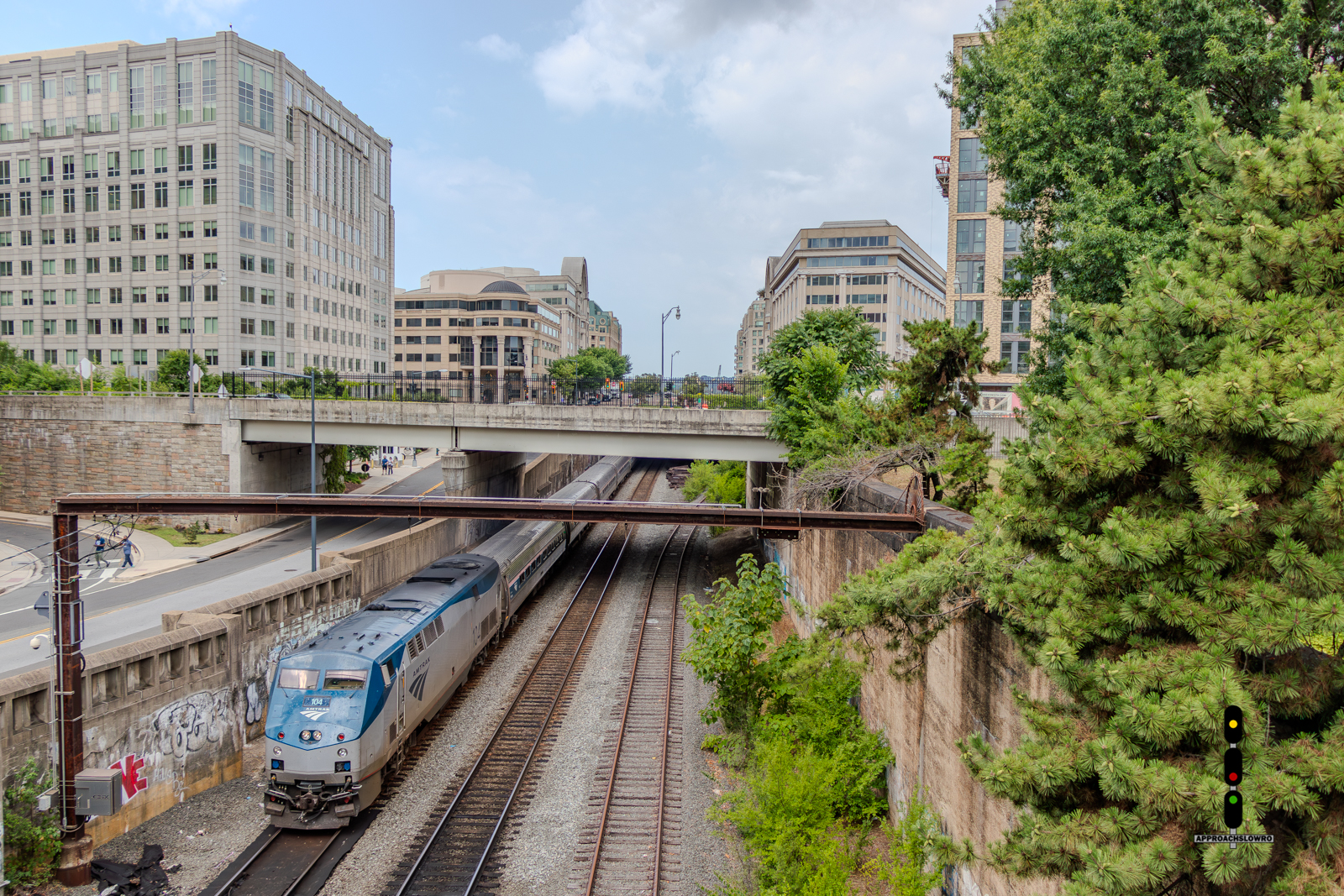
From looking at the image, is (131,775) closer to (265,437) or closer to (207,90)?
(265,437)

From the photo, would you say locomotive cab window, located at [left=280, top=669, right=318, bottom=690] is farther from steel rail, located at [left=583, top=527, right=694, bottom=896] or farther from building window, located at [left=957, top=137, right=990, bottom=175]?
building window, located at [left=957, top=137, right=990, bottom=175]

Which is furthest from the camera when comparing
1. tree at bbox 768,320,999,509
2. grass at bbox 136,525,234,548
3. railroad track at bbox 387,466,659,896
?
grass at bbox 136,525,234,548

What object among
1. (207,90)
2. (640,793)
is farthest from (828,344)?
(207,90)

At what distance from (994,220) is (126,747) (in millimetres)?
42198

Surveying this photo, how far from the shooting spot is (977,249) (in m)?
44.0

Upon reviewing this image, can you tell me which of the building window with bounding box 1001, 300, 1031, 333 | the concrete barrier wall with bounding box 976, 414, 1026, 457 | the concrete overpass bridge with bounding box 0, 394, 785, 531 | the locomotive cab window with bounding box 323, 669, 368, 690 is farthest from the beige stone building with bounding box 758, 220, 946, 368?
the locomotive cab window with bounding box 323, 669, 368, 690

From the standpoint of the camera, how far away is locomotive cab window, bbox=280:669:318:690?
14.7 m

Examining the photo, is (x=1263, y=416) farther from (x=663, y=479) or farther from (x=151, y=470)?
(x=663, y=479)

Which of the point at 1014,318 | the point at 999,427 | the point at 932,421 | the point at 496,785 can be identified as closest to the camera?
the point at 932,421

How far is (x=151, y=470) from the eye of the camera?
38.2 meters

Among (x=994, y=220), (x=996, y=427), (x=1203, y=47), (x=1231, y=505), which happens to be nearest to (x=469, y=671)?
(x=996, y=427)

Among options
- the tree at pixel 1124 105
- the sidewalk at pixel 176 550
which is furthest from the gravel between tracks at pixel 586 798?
the sidewalk at pixel 176 550

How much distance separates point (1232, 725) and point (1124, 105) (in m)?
13.8

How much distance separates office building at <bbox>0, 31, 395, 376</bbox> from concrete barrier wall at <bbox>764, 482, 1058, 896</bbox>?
195ft
